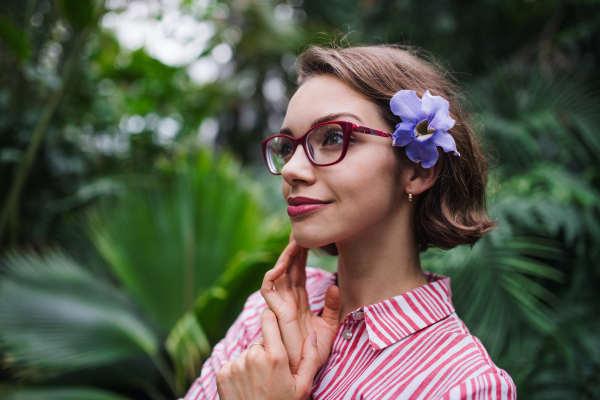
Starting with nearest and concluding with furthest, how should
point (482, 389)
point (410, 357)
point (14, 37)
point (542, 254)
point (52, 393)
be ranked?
point (482, 389) < point (410, 357) < point (542, 254) < point (52, 393) < point (14, 37)

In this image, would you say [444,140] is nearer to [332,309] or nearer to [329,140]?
[329,140]

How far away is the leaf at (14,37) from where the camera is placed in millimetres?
2617

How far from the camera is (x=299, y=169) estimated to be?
1.06m

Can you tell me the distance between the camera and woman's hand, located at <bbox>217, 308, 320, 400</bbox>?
975 millimetres

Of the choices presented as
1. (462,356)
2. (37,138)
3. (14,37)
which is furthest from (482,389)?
(37,138)

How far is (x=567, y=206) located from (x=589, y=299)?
0.48 m

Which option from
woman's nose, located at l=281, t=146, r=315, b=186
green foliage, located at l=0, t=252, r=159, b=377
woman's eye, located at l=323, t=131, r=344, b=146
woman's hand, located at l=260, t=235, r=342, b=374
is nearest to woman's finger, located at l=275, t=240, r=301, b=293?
woman's hand, located at l=260, t=235, r=342, b=374

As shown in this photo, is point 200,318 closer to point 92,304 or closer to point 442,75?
point 92,304

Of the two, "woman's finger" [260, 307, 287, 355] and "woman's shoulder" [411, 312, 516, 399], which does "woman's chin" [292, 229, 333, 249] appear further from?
"woman's shoulder" [411, 312, 516, 399]

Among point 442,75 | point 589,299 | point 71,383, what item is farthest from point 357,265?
point 71,383

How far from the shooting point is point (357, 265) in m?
1.18

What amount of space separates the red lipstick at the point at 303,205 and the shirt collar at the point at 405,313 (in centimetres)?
28

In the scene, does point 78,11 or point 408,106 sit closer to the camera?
point 408,106

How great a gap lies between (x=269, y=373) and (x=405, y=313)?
36 centimetres
